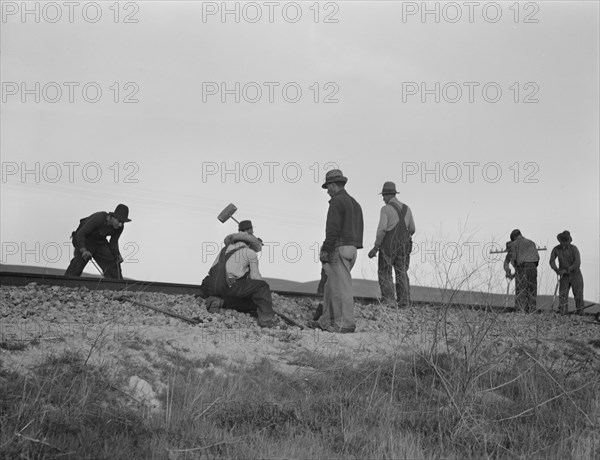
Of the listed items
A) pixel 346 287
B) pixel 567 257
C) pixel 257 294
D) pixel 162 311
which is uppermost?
pixel 567 257

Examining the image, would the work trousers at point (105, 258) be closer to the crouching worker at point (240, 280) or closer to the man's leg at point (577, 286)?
the crouching worker at point (240, 280)

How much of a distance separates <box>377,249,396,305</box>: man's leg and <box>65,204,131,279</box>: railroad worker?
4.47 meters

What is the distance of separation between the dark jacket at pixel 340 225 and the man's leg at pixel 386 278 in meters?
1.53

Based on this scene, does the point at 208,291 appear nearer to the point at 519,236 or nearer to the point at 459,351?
the point at 459,351

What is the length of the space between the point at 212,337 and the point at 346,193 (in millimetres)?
3113

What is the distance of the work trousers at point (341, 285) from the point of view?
13.0 meters

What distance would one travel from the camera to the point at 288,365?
10695mm

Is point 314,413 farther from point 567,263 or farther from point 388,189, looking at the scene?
point 567,263

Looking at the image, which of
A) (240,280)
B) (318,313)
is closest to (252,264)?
(240,280)

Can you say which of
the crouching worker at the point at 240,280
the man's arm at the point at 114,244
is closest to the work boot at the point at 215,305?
the crouching worker at the point at 240,280

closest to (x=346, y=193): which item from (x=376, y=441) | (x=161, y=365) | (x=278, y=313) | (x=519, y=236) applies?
(x=278, y=313)

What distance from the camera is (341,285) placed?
511 inches

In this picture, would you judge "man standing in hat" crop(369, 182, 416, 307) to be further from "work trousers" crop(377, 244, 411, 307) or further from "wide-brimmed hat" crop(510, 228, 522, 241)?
"wide-brimmed hat" crop(510, 228, 522, 241)

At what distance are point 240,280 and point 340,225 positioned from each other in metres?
1.59
